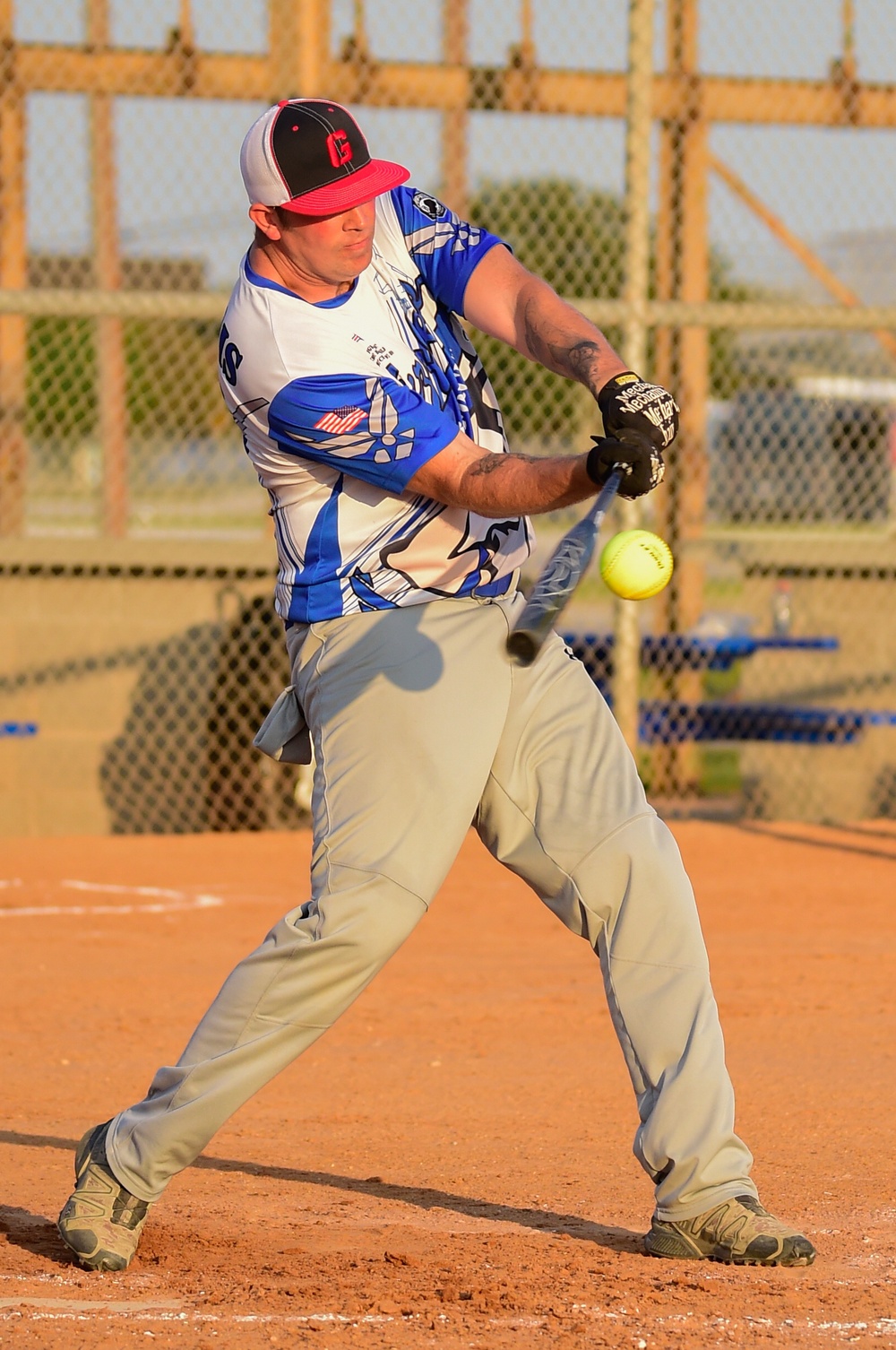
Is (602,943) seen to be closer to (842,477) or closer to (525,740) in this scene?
(525,740)

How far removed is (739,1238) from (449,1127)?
1270 mm

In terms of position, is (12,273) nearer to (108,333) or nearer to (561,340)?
(108,333)

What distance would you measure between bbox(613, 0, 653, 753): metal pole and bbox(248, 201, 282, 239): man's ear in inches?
207

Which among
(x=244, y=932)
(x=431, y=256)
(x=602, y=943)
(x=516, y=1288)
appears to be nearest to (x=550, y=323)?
(x=431, y=256)

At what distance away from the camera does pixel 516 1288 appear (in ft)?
10.2

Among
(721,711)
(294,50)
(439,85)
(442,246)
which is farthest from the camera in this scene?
(439,85)

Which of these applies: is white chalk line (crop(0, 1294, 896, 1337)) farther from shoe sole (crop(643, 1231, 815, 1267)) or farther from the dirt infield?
shoe sole (crop(643, 1231, 815, 1267))

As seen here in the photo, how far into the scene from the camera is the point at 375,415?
10.3 feet

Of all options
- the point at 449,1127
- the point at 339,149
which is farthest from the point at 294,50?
the point at 449,1127

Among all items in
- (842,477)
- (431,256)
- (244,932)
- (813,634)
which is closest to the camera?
(431,256)

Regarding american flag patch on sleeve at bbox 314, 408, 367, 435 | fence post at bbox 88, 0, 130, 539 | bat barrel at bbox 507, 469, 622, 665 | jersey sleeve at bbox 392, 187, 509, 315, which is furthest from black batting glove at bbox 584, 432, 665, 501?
fence post at bbox 88, 0, 130, 539

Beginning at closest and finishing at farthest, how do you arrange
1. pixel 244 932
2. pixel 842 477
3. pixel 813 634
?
pixel 244 932 < pixel 813 634 < pixel 842 477

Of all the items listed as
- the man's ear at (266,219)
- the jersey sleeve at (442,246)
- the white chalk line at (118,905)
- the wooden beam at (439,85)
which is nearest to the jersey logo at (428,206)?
the jersey sleeve at (442,246)

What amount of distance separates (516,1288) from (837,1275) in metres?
0.58
